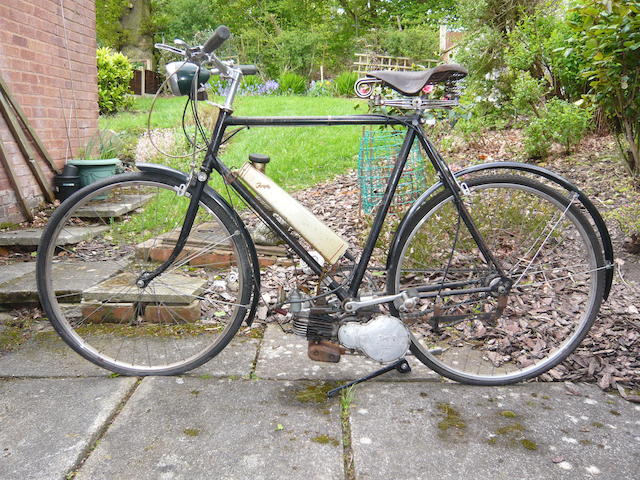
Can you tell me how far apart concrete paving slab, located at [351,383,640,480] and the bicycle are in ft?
0.43

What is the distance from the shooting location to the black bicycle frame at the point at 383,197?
217 centimetres

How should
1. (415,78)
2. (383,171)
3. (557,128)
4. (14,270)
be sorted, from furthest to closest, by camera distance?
(557,128), (383,171), (14,270), (415,78)

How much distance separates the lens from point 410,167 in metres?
3.94

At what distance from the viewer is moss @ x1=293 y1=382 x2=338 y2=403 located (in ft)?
7.25

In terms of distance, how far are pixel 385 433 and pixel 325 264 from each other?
2.38 feet

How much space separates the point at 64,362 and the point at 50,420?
1.63 feet

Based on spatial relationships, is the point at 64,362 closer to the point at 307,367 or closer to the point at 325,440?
the point at 307,367

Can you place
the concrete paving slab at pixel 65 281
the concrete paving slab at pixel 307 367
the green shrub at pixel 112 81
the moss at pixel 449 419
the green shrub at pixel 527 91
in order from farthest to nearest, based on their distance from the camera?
the green shrub at pixel 112 81 → the green shrub at pixel 527 91 → the concrete paving slab at pixel 65 281 → the concrete paving slab at pixel 307 367 → the moss at pixel 449 419

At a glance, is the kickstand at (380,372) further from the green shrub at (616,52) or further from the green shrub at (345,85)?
the green shrub at (345,85)

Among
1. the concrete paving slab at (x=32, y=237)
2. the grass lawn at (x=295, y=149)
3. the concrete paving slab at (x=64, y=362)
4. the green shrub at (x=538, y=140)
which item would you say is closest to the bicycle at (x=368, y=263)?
the concrete paving slab at (x=64, y=362)

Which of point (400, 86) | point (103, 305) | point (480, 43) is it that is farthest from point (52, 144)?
point (480, 43)

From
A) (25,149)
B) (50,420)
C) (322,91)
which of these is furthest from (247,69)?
(322,91)

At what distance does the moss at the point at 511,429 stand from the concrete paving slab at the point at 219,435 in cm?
61

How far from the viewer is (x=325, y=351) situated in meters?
2.27
